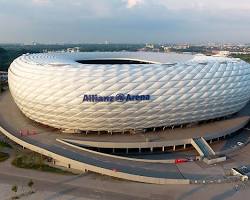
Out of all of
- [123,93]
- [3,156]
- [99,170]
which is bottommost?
[3,156]

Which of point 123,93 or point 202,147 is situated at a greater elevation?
point 123,93

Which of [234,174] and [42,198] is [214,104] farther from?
[42,198]

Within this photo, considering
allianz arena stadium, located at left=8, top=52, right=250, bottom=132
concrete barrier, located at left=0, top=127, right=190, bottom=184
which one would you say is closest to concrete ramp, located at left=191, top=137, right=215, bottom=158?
allianz arena stadium, located at left=8, top=52, right=250, bottom=132

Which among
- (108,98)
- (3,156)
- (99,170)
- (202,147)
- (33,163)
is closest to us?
(99,170)

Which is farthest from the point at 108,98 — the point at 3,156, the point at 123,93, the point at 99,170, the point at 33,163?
the point at 3,156

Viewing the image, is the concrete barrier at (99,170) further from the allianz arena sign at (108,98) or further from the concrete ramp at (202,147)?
the concrete ramp at (202,147)

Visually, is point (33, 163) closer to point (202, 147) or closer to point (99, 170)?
point (99, 170)
